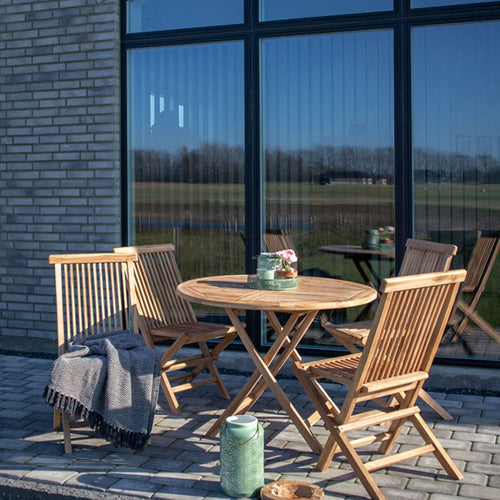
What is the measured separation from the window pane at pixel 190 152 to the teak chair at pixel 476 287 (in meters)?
1.66

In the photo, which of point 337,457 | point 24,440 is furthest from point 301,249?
point 24,440

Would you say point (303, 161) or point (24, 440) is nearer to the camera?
point (24, 440)

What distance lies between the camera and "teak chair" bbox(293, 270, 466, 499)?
3.28m

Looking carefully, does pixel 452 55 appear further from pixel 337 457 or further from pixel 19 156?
pixel 19 156

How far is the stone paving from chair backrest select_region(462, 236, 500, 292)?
83 cm

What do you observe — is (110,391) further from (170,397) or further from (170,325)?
(170,325)

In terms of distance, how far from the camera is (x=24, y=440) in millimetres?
4113

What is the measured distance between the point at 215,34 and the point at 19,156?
1971 mm

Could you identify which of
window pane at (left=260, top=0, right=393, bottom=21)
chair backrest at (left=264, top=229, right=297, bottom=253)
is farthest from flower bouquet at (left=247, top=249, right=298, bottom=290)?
window pane at (left=260, top=0, right=393, bottom=21)

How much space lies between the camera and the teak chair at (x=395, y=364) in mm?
3275

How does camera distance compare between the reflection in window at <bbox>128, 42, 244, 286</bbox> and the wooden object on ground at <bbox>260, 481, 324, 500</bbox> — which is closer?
the wooden object on ground at <bbox>260, 481, 324, 500</bbox>

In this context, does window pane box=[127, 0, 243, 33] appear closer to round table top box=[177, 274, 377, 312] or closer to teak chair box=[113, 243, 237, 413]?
teak chair box=[113, 243, 237, 413]

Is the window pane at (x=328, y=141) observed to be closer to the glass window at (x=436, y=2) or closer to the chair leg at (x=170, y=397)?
the glass window at (x=436, y=2)

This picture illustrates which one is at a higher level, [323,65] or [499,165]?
[323,65]
